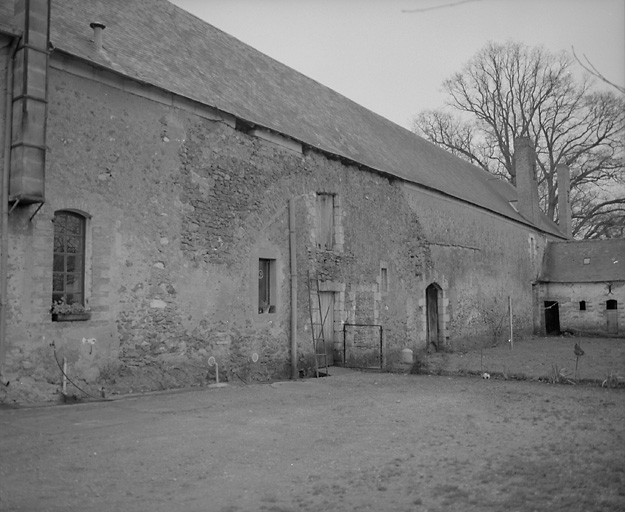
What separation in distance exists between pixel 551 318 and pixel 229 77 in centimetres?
2165

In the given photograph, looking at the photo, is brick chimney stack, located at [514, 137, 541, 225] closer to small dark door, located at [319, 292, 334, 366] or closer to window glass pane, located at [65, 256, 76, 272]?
small dark door, located at [319, 292, 334, 366]

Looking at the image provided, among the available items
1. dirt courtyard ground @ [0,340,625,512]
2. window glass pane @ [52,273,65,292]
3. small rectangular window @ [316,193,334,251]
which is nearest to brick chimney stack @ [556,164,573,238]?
small rectangular window @ [316,193,334,251]

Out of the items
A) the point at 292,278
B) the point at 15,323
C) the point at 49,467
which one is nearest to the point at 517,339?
the point at 292,278

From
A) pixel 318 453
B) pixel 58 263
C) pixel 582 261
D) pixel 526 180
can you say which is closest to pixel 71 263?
pixel 58 263

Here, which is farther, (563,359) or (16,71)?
(563,359)

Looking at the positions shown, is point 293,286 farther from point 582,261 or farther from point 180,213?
point 582,261

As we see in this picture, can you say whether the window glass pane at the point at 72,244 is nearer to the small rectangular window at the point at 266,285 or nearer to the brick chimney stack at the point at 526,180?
the small rectangular window at the point at 266,285

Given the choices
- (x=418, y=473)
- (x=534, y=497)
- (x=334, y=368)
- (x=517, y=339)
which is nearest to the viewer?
(x=534, y=497)

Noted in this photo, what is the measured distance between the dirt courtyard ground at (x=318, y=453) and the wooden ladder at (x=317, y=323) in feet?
13.0

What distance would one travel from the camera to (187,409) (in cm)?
868

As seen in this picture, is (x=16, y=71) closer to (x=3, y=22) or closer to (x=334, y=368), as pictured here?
(x=3, y=22)

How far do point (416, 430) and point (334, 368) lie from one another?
7.16m

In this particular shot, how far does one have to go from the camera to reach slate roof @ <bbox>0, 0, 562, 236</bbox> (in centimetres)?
→ 1107

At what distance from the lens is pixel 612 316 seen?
2714 centimetres
